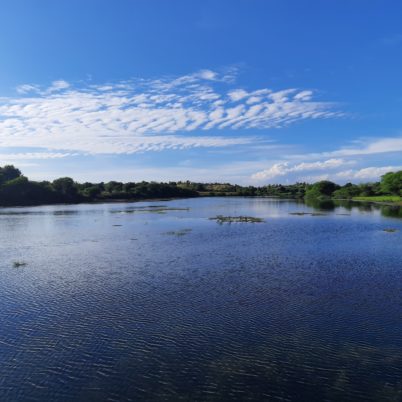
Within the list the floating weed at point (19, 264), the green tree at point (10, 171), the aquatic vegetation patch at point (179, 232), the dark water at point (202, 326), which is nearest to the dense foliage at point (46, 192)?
the green tree at point (10, 171)

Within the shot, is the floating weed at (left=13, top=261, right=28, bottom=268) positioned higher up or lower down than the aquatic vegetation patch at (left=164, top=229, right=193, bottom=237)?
lower down

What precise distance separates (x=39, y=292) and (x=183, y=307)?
33.8 ft

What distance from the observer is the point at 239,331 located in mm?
18391

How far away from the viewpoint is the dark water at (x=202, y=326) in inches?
543

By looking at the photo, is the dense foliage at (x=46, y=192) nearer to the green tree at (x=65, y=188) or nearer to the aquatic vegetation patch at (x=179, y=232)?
the green tree at (x=65, y=188)

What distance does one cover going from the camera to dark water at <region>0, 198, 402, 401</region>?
45.2 ft

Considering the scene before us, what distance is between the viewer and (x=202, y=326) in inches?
752

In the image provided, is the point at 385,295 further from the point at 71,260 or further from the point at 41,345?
the point at 71,260

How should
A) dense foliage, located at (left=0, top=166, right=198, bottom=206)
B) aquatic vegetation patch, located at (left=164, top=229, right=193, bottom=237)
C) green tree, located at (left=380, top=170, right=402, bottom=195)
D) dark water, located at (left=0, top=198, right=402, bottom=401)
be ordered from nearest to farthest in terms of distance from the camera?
dark water, located at (left=0, top=198, right=402, bottom=401), aquatic vegetation patch, located at (left=164, top=229, right=193, bottom=237), dense foliage, located at (left=0, top=166, right=198, bottom=206), green tree, located at (left=380, top=170, right=402, bottom=195)

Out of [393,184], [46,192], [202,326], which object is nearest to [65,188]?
[46,192]

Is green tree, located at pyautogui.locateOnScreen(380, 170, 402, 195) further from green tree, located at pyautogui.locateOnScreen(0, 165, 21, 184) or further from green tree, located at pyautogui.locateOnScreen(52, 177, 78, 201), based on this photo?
green tree, located at pyautogui.locateOnScreen(0, 165, 21, 184)

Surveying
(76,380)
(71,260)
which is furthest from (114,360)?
(71,260)

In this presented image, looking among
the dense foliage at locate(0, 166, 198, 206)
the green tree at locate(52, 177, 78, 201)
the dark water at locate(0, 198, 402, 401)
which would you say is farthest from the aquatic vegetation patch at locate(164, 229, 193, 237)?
the green tree at locate(52, 177, 78, 201)

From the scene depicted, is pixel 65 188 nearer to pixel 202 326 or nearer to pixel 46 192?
pixel 46 192
